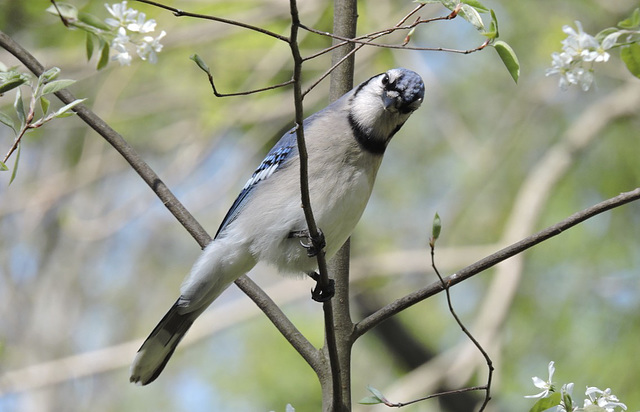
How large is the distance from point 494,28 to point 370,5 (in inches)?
166

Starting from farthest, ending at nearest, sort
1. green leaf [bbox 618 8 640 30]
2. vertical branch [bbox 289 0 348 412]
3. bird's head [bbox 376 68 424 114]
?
1. bird's head [bbox 376 68 424 114]
2. green leaf [bbox 618 8 640 30]
3. vertical branch [bbox 289 0 348 412]

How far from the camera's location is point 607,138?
251 inches

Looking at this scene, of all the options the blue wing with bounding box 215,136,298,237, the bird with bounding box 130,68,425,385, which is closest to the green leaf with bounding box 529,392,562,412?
the bird with bounding box 130,68,425,385

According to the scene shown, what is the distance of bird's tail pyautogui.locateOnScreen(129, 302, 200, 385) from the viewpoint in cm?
340

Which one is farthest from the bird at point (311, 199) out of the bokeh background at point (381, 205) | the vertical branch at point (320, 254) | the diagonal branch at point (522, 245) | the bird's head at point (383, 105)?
the bokeh background at point (381, 205)

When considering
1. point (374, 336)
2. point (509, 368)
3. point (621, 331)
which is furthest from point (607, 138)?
point (374, 336)

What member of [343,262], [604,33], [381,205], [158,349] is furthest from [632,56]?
[381,205]

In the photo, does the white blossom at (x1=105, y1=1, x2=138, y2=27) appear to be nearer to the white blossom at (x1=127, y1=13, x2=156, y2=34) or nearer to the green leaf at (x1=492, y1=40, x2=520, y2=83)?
the white blossom at (x1=127, y1=13, x2=156, y2=34)

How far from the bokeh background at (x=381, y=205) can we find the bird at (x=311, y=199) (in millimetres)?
2064

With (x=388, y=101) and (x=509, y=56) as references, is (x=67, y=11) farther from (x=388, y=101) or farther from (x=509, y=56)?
(x=388, y=101)

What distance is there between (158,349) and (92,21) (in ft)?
5.41

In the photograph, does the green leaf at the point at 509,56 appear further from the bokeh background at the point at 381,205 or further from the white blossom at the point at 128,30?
the bokeh background at the point at 381,205

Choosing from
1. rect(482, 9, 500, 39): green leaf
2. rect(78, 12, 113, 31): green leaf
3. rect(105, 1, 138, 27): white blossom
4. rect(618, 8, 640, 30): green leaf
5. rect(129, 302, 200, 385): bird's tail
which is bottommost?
rect(129, 302, 200, 385): bird's tail

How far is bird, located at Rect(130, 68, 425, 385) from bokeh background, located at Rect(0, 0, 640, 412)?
2.06m
